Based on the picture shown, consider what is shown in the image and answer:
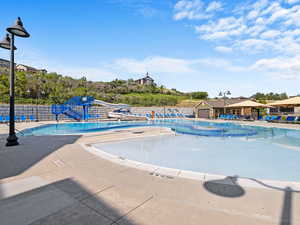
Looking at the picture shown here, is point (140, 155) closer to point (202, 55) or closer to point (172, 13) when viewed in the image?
point (172, 13)

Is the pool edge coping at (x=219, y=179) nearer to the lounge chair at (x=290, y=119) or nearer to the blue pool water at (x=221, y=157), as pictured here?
the blue pool water at (x=221, y=157)

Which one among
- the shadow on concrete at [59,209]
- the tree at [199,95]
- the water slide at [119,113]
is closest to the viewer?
the shadow on concrete at [59,209]

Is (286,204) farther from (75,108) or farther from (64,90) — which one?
(64,90)

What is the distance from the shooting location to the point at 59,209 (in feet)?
5.91

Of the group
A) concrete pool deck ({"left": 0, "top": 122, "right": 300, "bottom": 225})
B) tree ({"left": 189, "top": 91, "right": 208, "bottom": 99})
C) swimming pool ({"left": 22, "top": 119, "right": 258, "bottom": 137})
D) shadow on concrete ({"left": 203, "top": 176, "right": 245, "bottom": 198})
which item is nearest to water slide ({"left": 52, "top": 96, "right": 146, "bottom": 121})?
swimming pool ({"left": 22, "top": 119, "right": 258, "bottom": 137})

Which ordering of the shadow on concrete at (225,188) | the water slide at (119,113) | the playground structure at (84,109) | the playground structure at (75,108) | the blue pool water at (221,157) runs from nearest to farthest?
1. the shadow on concrete at (225,188)
2. the blue pool water at (221,157)
3. the playground structure at (75,108)
4. the playground structure at (84,109)
5. the water slide at (119,113)

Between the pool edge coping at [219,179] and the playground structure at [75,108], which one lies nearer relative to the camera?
the pool edge coping at [219,179]

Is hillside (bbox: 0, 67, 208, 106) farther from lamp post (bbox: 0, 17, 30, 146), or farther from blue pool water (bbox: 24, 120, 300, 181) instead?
blue pool water (bbox: 24, 120, 300, 181)

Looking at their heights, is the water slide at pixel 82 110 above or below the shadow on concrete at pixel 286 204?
above

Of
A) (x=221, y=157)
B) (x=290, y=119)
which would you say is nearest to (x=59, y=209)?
(x=221, y=157)

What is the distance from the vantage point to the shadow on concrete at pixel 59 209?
160 centimetres

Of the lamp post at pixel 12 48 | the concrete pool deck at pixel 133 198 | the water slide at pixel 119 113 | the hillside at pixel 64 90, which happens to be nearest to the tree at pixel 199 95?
the hillside at pixel 64 90

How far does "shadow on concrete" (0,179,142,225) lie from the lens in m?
1.60

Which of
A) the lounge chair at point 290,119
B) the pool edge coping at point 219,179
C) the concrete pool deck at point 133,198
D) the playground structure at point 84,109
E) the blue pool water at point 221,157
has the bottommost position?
the blue pool water at point 221,157
